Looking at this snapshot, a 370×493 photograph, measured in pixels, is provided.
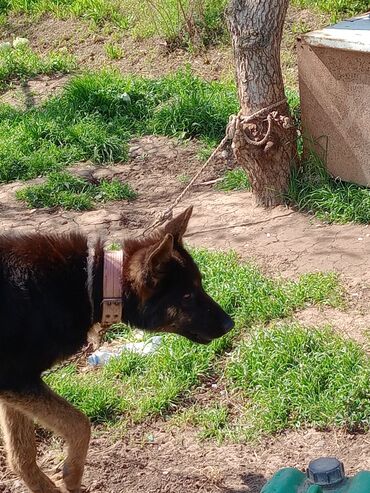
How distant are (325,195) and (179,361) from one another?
8.27ft

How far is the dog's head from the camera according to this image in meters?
4.55

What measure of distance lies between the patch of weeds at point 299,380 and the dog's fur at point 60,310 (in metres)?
0.74

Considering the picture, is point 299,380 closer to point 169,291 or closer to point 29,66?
point 169,291

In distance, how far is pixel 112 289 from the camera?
14.8 feet

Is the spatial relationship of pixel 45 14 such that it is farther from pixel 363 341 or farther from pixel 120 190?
pixel 363 341

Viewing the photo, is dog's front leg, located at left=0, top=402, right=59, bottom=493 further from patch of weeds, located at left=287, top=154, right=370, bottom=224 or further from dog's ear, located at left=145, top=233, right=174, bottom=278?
patch of weeds, located at left=287, top=154, right=370, bottom=224

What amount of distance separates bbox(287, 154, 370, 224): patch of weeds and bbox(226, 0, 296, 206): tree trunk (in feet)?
0.44

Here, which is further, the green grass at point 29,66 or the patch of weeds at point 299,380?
the green grass at point 29,66

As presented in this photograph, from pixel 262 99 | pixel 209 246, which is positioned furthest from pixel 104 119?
pixel 209 246

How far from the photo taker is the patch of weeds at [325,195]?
24.0 ft

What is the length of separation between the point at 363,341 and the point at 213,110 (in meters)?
4.35

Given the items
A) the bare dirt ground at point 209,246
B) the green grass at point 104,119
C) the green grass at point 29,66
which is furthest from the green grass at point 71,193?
the green grass at point 29,66

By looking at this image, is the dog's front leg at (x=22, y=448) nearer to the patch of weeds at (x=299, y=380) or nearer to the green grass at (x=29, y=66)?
the patch of weeds at (x=299, y=380)

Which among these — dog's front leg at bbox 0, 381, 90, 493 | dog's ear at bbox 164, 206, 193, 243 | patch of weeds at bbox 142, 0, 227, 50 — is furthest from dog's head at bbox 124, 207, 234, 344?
patch of weeds at bbox 142, 0, 227, 50
